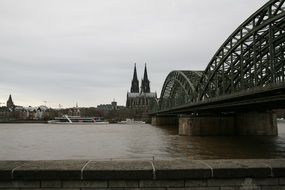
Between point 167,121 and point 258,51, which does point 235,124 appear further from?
point 167,121

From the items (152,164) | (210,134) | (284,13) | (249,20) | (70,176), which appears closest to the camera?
(70,176)

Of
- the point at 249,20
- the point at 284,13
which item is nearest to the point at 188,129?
the point at 249,20

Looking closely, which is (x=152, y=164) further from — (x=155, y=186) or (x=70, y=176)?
(x=70, y=176)

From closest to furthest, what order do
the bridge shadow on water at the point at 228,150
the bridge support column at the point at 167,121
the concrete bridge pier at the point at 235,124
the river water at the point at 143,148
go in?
1. the bridge shadow on water at the point at 228,150
2. the river water at the point at 143,148
3. the concrete bridge pier at the point at 235,124
4. the bridge support column at the point at 167,121

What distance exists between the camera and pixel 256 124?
63.9 metres

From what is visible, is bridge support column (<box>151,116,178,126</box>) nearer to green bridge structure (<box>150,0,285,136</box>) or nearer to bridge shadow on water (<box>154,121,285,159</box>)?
green bridge structure (<box>150,0,285,136</box>)

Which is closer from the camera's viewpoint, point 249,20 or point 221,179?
point 221,179

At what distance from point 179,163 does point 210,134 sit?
55.9 metres

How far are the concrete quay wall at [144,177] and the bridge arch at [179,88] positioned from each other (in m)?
66.2

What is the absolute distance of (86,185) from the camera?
6605 mm

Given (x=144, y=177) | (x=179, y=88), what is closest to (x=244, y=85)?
(x=144, y=177)

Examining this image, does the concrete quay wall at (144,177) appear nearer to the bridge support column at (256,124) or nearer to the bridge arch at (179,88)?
the bridge support column at (256,124)

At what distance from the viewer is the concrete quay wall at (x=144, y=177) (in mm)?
6555

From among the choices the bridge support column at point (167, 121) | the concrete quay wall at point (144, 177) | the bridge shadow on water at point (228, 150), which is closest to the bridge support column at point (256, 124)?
→ the bridge shadow on water at point (228, 150)
